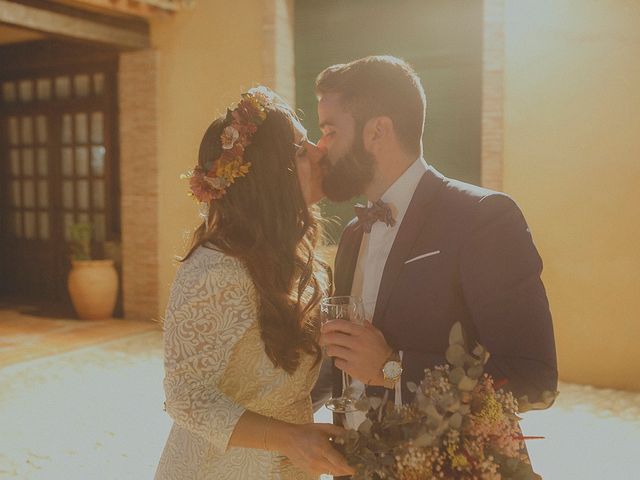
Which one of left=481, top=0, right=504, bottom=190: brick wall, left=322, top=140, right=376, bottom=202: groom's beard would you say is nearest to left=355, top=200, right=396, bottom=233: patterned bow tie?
left=322, top=140, right=376, bottom=202: groom's beard

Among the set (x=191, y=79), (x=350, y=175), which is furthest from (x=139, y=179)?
(x=350, y=175)

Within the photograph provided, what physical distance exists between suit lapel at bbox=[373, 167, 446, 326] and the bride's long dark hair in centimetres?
21

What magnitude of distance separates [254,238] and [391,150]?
20.4 inches

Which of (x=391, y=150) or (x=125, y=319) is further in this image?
(x=125, y=319)

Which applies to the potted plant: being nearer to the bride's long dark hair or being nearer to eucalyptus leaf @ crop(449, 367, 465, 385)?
the bride's long dark hair

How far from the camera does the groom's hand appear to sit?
163 cm

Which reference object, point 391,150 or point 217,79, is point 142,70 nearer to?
point 217,79

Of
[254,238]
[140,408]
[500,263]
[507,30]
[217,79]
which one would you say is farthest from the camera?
[217,79]

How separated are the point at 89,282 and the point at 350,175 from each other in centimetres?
663

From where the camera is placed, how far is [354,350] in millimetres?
1638

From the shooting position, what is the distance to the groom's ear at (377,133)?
208 centimetres

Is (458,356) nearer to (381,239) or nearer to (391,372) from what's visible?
(391,372)

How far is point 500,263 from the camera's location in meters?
1.74

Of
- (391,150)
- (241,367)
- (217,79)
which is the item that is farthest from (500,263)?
(217,79)
